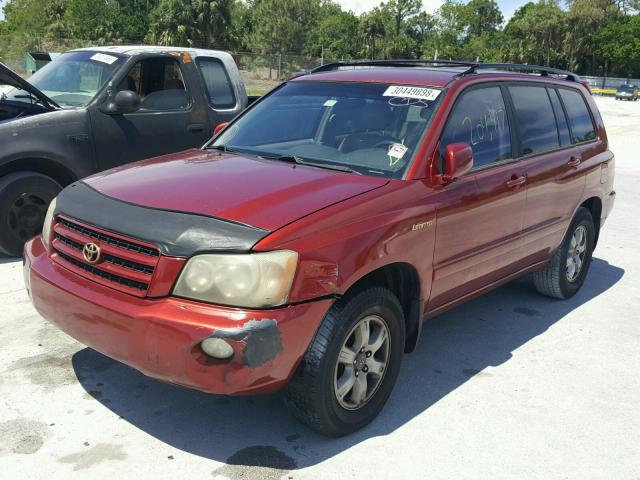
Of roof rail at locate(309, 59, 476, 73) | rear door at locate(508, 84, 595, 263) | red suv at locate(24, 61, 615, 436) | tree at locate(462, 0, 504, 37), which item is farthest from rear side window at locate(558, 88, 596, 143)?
tree at locate(462, 0, 504, 37)

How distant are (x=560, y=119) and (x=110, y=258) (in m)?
3.63

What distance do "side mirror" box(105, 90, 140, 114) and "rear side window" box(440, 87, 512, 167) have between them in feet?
10.7

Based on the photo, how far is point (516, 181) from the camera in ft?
14.3

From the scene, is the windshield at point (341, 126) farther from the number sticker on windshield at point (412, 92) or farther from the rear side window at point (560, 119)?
the rear side window at point (560, 119)

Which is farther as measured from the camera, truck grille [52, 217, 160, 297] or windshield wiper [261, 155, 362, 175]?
windshield wiper [261, 155, 362, 175]

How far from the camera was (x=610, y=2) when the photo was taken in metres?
90.1

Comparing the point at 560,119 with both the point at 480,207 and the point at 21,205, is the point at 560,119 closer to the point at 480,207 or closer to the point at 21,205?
the point at 480,207

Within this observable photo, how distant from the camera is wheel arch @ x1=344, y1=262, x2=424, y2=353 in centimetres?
353

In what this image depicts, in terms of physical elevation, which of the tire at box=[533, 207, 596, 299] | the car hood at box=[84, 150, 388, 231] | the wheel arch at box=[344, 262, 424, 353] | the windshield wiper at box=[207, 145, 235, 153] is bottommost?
the tire at box=[533, 207, 596, 299]

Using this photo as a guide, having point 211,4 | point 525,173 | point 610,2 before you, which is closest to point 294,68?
point 211,4

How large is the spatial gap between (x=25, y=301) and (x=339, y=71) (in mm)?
2826

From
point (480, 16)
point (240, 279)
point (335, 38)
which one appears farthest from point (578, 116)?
point (480, 16)

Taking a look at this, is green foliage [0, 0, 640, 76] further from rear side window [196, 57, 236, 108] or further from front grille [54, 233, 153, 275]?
front grille [54, 233, 153, 275]

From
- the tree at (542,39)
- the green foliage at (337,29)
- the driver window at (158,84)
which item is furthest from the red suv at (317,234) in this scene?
the tree at (542,39)
